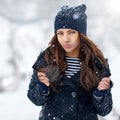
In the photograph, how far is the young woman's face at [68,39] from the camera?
2645 millimetres

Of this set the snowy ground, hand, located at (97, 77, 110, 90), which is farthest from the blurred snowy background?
hand, located at (97, 77, 110, 90)

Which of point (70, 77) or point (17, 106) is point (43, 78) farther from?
point (17, 106)

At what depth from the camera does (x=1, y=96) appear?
5359 mm

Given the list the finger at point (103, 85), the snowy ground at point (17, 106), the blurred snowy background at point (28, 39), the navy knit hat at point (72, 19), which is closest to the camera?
the finger at point (103, 85)

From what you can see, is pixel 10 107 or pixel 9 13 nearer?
pixel 10 107

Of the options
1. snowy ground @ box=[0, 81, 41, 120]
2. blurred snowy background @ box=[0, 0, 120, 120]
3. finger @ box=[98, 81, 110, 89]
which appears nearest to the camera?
finger @ box=[98, 81, 110, 89]

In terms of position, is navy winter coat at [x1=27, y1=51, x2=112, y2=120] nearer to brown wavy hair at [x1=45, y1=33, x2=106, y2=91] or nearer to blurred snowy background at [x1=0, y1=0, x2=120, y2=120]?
brown wavy hair at [x1=45, y1=33, x2=106, y2=91]

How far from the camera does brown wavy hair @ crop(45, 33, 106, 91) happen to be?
264 cm

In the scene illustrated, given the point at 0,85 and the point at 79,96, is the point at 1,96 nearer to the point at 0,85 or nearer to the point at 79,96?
the point at 0,85

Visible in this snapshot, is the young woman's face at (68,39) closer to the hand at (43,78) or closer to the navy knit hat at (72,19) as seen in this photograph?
the navy knit hat at (72,19)

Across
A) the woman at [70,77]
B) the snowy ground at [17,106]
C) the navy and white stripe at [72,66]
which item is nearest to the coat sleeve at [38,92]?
the woman at [70,77]

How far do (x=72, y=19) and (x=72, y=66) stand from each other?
10.6 inches

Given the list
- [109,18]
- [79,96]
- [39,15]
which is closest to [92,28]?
[109,18]

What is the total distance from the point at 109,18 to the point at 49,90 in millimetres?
4347
